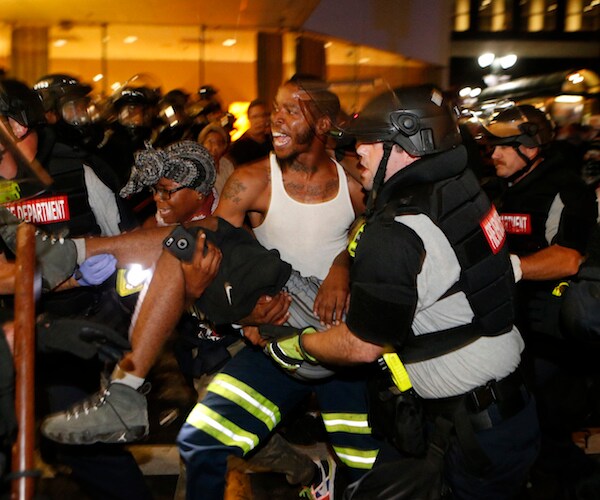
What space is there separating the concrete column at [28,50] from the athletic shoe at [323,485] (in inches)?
431

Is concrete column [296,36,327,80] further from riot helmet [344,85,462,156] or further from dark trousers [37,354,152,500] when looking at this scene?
riot helmet [344,85,462,156]

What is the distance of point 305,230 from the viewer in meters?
4.24

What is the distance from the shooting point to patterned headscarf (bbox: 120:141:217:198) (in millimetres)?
3996

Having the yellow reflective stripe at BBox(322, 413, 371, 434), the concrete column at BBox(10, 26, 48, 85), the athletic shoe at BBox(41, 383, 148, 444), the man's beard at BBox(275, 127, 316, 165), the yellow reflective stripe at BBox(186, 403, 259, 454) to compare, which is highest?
the concrete column at BBox(10, 26, 48, 85)

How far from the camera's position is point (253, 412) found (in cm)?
361

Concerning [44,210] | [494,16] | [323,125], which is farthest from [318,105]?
[494,16]

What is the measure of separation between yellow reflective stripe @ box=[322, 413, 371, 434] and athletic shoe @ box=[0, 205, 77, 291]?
1.40 meters

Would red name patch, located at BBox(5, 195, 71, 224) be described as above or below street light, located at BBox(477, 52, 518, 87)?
below

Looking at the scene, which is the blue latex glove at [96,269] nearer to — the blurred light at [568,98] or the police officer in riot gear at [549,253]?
the police officer in riot gear at [549,253]

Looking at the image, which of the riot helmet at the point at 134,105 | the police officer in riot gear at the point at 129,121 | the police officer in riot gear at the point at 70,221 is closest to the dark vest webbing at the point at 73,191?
the police officer in riot gear at the point at 70,221

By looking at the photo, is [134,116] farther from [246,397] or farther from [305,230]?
[246,397]

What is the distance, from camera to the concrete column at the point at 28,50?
13555 millimetres

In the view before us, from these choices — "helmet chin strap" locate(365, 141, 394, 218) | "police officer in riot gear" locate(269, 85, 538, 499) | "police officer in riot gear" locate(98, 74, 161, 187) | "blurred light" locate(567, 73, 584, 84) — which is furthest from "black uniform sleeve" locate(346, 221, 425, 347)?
"blurred light" locate(567, 73, 584, 84)

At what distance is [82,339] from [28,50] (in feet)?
40.2
